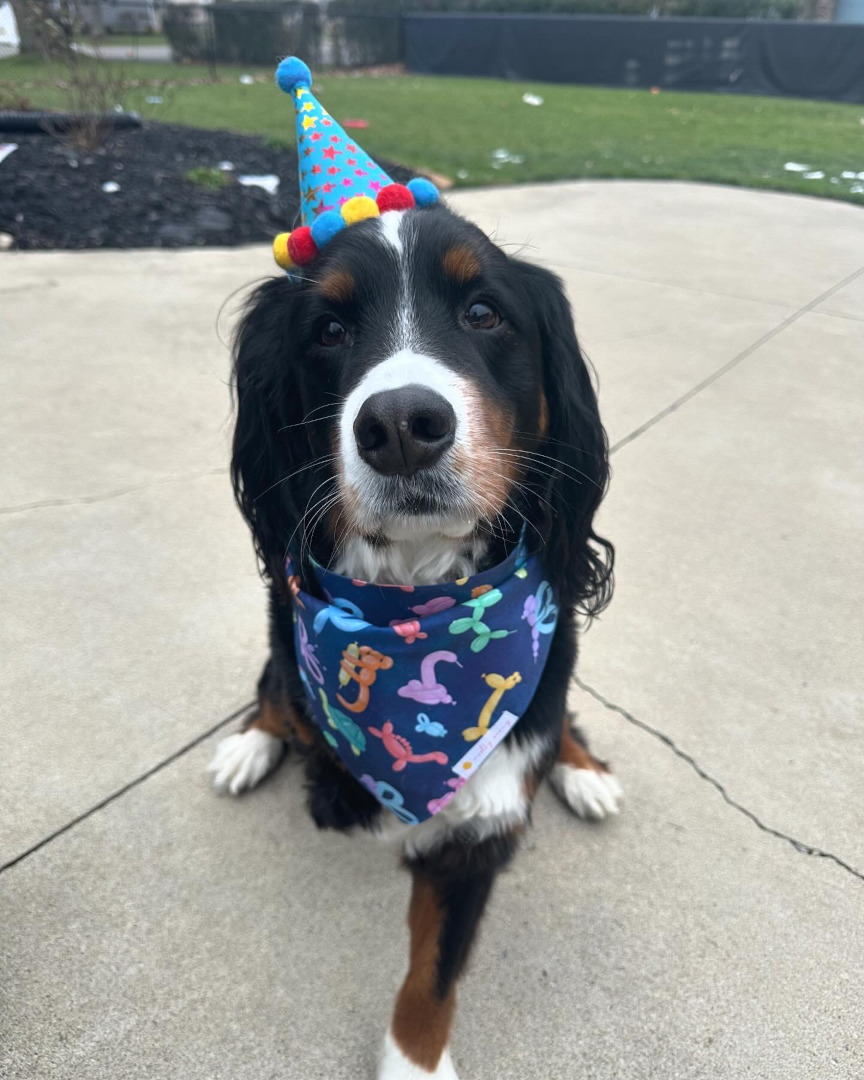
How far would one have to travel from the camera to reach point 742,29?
20453mm

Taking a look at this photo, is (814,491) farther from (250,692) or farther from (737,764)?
(250,692)

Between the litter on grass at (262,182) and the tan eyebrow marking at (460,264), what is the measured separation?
6659 mm

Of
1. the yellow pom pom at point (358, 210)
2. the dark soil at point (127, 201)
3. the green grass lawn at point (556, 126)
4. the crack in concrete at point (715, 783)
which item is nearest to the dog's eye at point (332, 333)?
the yellow pom pom at point (358, 210)

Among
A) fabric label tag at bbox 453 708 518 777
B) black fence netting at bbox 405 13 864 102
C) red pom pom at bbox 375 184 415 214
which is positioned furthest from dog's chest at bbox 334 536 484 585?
black fence netting at bbox 405 13 864 102

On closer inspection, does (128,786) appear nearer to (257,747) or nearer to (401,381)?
(257,747)

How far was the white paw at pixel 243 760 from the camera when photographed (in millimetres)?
2258

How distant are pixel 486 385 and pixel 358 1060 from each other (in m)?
1.47

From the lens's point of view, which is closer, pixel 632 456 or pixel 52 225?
pixel 632 456

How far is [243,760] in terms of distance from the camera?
2.28 meters

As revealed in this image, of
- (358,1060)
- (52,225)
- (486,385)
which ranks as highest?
(486,385)

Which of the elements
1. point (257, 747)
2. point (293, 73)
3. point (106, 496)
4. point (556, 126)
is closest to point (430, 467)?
point (293, 73)

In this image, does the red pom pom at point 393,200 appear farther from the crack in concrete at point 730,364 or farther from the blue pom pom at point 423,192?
the crack in concrete at point 730,364

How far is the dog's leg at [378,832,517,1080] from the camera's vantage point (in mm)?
1663

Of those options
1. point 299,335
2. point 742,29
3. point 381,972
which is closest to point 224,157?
point 299,335
